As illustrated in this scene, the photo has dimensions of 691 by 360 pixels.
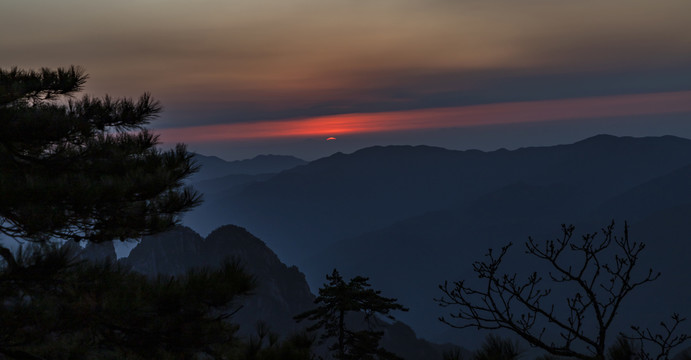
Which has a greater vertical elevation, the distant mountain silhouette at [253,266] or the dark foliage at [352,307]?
the dark foliage at [352,307]

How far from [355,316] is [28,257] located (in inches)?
4569

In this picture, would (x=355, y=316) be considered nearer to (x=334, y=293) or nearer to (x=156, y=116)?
(x=334, y=293)

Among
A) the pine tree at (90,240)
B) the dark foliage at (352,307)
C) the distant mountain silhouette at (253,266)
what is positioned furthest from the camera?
the distant mountain silhouette at (253,266)

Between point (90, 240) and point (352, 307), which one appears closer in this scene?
point (90, 240)

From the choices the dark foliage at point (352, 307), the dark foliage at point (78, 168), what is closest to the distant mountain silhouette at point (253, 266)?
the dark foliage at point (352, 307)

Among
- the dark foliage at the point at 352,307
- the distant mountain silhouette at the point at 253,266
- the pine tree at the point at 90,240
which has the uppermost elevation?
the pine tree at the point at 90,240

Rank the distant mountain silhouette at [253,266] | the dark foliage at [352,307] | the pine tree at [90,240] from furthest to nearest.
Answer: the distant mountain silhouette at [253,266] → the dark foliage at [352,307] → the pine tree at [90,240]

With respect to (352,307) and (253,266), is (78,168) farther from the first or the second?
(253,266)

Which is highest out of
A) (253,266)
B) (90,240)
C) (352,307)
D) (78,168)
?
(78,168)

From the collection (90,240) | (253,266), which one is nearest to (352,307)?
(90,240)

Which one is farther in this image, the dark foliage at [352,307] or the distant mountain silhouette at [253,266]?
the distant mountain silhouette at [253,266]

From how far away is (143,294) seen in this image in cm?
742

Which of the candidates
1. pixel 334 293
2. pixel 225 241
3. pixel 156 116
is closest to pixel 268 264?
pixel 225 241

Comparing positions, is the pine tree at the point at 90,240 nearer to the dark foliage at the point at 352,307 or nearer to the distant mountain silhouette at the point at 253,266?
the dark foliage at the point at 352,307
